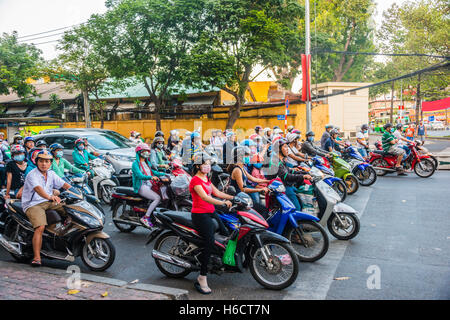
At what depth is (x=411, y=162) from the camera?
1277 centimetres

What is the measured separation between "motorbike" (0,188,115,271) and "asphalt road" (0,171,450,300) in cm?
27

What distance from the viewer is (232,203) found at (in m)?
4.77

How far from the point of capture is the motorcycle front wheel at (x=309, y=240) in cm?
552

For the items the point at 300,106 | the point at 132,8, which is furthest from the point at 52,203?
the point at 300,106

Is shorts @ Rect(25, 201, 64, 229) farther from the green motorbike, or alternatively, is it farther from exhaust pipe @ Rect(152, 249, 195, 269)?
the green motorbike

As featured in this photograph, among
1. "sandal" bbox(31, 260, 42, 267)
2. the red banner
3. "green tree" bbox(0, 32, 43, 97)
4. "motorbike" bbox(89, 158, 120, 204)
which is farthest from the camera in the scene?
"green tree" bbox(0, 32, 43, 97)

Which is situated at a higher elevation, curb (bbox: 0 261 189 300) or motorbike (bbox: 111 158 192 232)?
motorbike (bbox: 111 158 192 232)

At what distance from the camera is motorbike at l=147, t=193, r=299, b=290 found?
4.57 metres

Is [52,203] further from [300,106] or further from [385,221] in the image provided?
[300,106]

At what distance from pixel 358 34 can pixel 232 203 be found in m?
40.5

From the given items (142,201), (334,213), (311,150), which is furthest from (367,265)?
(311,150)

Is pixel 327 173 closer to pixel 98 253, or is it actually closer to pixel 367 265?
pixel 367 265

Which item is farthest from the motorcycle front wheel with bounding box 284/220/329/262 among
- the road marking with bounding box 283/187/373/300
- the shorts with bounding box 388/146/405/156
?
the shorts with bounding box 388/146/405/156

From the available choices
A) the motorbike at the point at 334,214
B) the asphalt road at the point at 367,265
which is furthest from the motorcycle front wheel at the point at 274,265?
the motorbike at the point at 334,214
